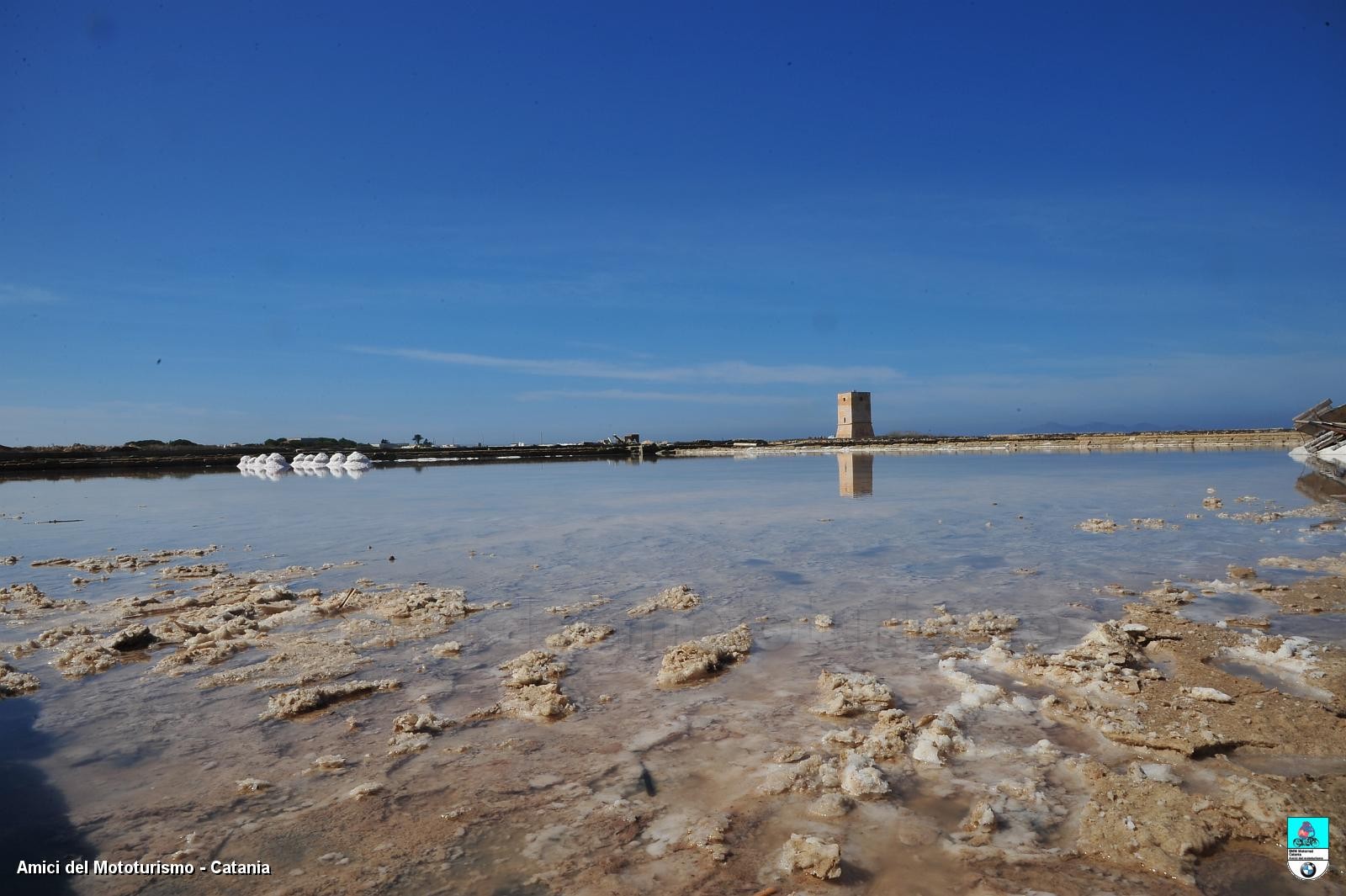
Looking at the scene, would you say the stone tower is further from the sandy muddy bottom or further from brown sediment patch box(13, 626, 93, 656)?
brown sediment patch box(13, 626, 93, 656)

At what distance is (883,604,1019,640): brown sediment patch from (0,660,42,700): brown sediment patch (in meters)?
5.77

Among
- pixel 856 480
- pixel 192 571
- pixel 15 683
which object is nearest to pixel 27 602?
pixel 192 571

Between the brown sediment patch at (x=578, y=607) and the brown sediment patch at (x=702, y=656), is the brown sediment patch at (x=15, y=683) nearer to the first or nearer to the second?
the brown sediment patch at (x=578, y=607)

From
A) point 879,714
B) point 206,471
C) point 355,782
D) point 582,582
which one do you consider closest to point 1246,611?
point 879,714

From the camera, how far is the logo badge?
93.9 inches

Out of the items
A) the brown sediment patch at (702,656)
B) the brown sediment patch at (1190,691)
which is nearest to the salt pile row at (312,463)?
the brown sediment patch at (702,656)

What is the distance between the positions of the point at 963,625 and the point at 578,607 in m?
3.12

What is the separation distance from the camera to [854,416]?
56000mm

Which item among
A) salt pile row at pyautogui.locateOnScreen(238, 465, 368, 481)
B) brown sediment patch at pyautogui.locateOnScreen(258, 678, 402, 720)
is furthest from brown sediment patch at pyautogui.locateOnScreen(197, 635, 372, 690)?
salt pile row at pyautogui.locateOnScreen(238, 465, 368, 481)

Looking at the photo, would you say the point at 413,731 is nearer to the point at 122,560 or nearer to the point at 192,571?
the point at 192,571

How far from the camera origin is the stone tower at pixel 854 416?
5591 cm

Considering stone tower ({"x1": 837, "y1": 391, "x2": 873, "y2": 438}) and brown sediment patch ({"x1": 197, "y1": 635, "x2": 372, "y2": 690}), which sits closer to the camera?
brown sediment patch ({"x1": 197, "y1": 635, "x2": 372, "y2": 690})

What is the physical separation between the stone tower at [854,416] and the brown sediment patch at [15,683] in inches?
2112

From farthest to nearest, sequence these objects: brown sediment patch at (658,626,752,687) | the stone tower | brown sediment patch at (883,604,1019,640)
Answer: the stone tower
brown sediment patch at (883,604,1019,640)
brown sediment patch at (658,626,752,687)
